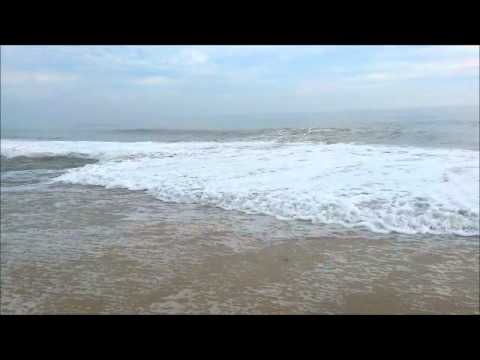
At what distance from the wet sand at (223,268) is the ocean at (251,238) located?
0.06 feet

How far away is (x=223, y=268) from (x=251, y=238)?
3.83ft

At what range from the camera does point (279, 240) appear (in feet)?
18.1

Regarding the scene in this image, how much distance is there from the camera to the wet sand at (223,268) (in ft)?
12.1

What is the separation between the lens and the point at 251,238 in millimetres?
5605

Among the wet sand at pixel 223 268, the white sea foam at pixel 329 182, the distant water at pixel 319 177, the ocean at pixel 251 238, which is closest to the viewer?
the wet sand at pixel 223 268

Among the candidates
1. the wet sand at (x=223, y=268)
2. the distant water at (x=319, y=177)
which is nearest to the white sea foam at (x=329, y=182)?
the distant water at (x=319, y=177)

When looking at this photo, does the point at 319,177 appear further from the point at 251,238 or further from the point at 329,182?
the point at 251,238

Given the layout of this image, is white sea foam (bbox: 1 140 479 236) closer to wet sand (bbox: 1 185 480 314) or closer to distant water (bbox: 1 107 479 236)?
distant water (bbox: 1 107 479 236)

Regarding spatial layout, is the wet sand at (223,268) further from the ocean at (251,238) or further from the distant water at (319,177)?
the distant water at (319,177)

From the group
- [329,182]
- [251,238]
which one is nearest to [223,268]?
[251,238]

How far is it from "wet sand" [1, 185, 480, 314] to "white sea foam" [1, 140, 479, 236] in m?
0.63

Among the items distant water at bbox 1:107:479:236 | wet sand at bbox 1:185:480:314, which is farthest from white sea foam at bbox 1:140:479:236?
wet sand at bbox 1:185:480:314
